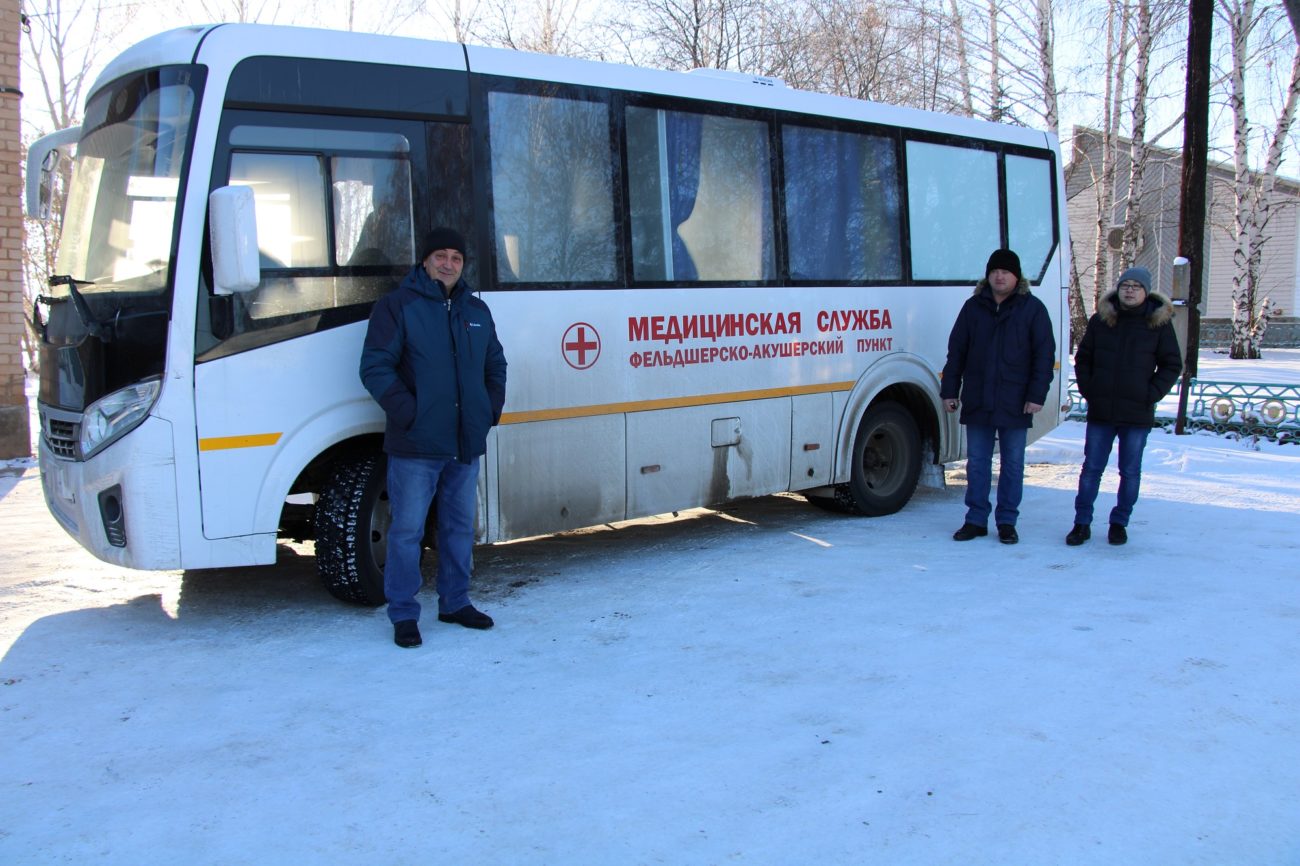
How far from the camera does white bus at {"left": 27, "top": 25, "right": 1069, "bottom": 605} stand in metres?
4.83

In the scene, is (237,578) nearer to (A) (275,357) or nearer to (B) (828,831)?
(A) (275,357)

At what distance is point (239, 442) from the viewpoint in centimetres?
493

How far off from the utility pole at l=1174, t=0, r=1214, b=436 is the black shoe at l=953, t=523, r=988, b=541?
5.80 metres

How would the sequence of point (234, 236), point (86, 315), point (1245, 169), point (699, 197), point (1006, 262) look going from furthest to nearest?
point (1245, 169)
point (1006, 262)
point (699, 197)
point (86, 315)
point (234, 236)

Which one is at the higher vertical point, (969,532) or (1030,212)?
(1030,212)

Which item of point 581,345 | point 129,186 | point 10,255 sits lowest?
point 581,345

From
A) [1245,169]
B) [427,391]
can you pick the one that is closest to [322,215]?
[427,391]

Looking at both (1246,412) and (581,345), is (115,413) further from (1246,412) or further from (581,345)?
(1246,412)

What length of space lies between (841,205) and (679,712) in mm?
4294

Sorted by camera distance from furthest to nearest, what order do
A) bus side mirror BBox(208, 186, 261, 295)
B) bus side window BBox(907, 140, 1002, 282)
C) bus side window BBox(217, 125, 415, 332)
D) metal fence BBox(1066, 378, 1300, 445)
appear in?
1. metal fence BBox(1066, 378, 1300, 445)
2. bus side window BBox(907, 140, 1002, 282)
3. bus side window BBox(217, 125, 415, 332)
4. bus side mirror BBox(208, 186, 261, 295)

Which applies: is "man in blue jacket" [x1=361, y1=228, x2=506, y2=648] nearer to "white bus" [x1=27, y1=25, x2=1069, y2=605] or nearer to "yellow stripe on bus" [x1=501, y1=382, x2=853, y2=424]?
"white bus" [x1=27, y1=25, x2=1069, y2=605]

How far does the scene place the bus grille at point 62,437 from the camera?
197 inches

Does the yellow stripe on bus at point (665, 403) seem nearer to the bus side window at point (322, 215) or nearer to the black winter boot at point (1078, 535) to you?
the bus side window at point (322, 215)

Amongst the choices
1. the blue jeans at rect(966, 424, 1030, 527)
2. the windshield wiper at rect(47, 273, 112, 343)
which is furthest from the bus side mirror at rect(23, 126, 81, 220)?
the blue jeans at rect(966, 424, 1030, 527)
